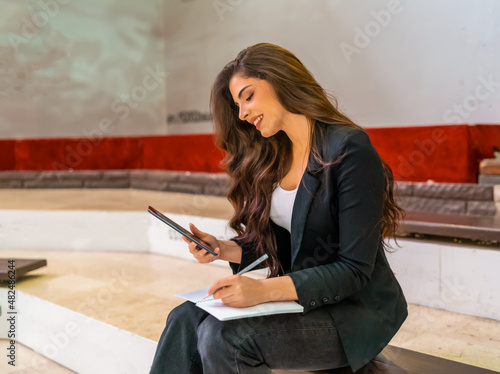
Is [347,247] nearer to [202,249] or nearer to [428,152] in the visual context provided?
[202,249]

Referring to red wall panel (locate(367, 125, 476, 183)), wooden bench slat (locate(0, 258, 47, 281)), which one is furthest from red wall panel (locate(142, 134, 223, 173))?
wooden bench slat (locate(0, 258, 47, 281))

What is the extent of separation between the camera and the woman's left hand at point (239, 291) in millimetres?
1121

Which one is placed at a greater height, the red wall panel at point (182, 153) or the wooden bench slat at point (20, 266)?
the red wall panel at point (182, 153)

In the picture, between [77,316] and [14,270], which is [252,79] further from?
[14,270]

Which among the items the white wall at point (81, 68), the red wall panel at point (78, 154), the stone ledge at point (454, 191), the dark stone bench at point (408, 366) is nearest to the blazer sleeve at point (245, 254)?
the dark stone bench at point (408, 366)

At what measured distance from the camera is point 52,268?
3.21 metres

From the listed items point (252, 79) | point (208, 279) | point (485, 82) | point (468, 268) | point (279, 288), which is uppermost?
point (485, 82)

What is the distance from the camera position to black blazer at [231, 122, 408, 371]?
117 cm

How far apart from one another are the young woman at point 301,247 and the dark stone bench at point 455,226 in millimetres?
1066

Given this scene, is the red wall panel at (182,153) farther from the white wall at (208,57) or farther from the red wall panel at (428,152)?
the red wall panel at (428,152)

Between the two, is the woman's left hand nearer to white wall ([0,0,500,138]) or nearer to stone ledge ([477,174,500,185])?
stone ledge ([477,174,500,185])

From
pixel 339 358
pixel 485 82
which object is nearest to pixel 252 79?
pixel 339 358

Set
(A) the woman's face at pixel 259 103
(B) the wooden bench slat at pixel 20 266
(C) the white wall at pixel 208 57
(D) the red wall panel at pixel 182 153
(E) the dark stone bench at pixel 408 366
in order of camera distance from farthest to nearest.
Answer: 1. (D) the red wall panel at pixel 182 153
2. (C) the white wall at pixel 208 57
3. (B) the wooden bench slat at pixel 20 266
4. (A) the woman's face at pixel 259 103
5. (E) the dark stone bench at pixel 408 366

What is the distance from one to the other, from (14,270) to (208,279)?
1.04m
